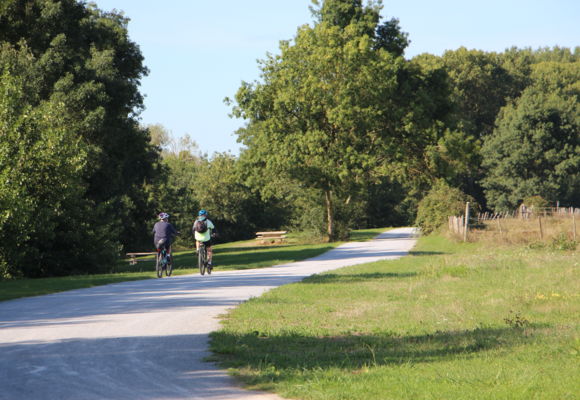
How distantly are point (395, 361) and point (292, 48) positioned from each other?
121 ft

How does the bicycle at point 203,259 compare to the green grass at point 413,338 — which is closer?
the green grass at point 413,338

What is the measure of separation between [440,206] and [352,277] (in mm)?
26911

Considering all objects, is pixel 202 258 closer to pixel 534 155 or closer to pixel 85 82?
pixel 85 82

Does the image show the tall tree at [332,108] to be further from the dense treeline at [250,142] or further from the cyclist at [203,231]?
the cyclist at [203,231]

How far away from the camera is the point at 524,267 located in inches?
782

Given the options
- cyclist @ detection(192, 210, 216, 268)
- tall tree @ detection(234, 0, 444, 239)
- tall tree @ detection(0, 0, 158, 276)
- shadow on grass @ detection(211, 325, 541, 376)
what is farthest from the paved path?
tall tree @ detection(234, 0, 444, 239)

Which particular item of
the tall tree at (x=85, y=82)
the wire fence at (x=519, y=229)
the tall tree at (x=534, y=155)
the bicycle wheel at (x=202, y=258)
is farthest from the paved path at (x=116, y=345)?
the tall tree at (x=534, y=155)

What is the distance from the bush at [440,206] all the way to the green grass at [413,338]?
26.5m

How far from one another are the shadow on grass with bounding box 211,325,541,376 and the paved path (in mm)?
400

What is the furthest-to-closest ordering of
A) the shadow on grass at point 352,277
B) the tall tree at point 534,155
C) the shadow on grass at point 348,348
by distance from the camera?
1. the tall tree at point 534,155
2. the shadow on grass at point 352,277
3. the shadow on grass at point 348,348

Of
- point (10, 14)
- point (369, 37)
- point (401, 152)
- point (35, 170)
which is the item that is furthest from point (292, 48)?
point (35, 170)

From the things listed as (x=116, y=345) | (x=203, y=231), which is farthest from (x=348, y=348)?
(x=203, y=231)

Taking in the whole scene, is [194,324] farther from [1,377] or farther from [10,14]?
[10,14]

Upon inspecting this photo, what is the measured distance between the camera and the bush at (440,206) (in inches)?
1753
